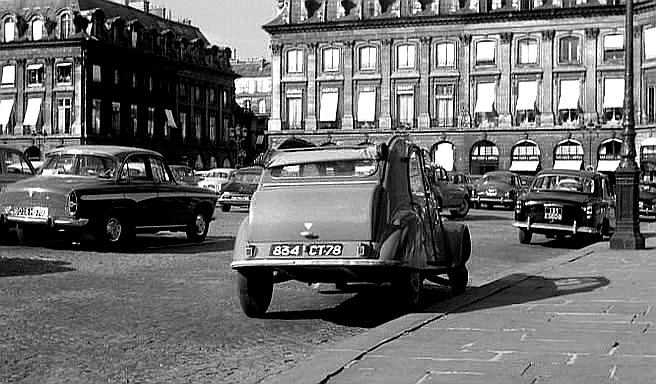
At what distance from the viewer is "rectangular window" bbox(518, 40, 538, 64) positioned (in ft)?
256

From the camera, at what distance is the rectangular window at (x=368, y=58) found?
3226 inches

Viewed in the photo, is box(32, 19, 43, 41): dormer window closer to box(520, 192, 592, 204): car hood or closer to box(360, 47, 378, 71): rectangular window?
box(360, 47, 378, 71): rectangular window

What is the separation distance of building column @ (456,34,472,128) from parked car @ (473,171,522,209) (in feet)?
102

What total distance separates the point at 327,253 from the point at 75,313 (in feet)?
9.45

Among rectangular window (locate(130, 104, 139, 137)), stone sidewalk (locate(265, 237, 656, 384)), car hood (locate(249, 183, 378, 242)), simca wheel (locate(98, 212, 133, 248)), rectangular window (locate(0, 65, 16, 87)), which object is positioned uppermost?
rectangular window (locate(0, 65, 16, 87))

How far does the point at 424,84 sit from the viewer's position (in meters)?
80.0

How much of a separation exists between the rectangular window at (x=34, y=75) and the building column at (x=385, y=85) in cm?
2780

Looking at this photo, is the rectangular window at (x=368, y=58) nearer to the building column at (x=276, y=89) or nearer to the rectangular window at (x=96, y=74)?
the building column at (x=276, y=89)

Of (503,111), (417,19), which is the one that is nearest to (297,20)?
(417,19)

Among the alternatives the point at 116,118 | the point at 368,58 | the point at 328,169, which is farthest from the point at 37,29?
the point at 328,169

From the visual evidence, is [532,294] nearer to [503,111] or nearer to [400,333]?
[400,333]

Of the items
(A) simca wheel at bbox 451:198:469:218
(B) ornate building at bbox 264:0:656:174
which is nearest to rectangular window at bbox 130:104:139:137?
(B) ornate building at bbox 264:0:656:174

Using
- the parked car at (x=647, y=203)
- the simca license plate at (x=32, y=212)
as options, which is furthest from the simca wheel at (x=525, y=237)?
the parked car at (x=647, y=203)

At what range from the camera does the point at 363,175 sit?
437 inches
